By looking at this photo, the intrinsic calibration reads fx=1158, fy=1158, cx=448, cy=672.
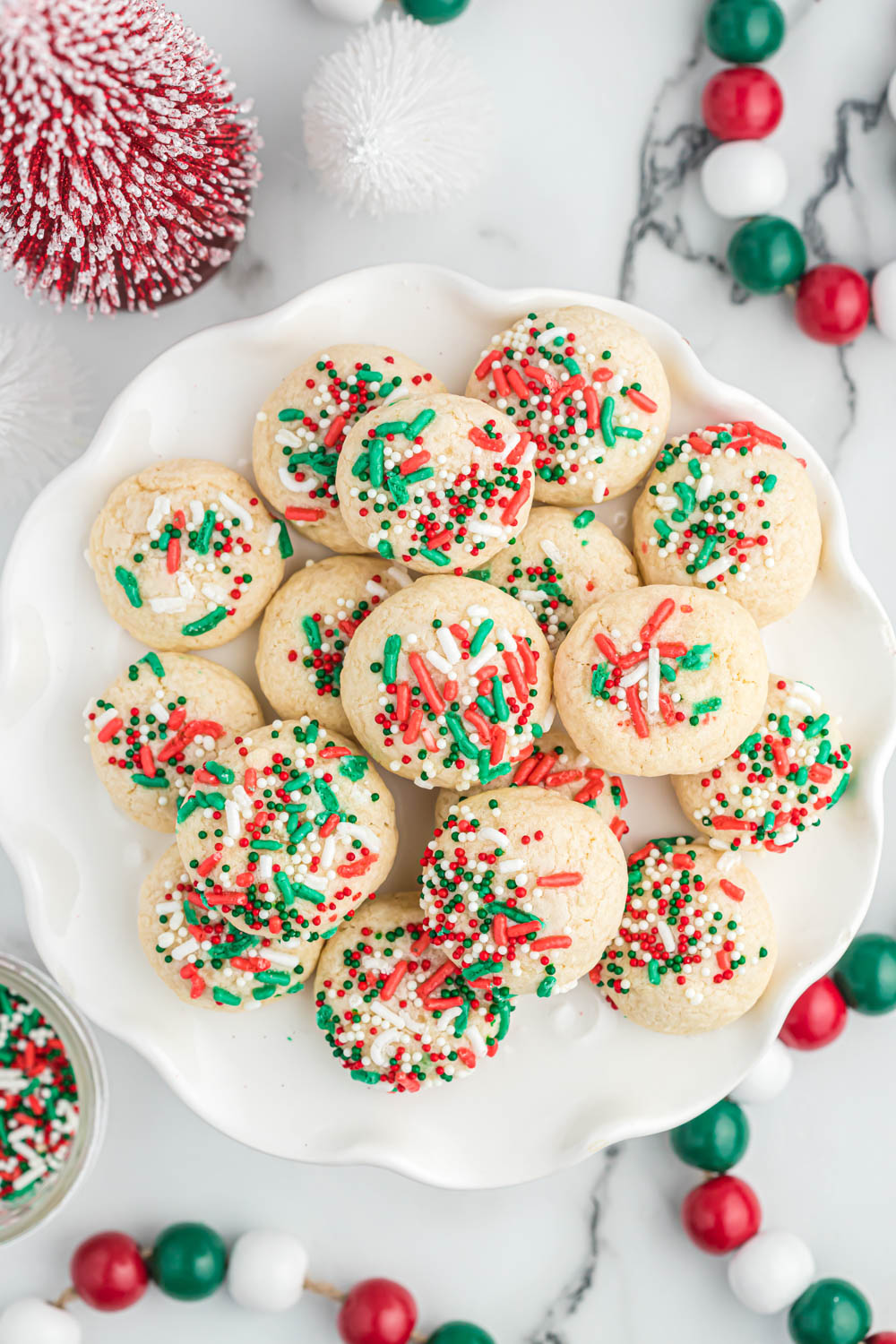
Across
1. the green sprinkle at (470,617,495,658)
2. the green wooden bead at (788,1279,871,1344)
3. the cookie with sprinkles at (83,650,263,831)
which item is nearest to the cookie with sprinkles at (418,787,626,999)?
the green sprinkle at (470,617,495,658)

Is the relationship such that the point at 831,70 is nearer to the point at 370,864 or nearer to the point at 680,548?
the point at 680,548

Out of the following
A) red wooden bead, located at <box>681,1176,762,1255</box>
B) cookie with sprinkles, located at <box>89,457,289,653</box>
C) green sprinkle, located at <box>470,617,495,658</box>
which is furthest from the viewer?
red wooden bead, located at <box>681,1176,762,1255</box>

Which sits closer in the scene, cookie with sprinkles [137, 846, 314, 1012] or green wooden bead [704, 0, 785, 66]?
cookie with sprinkles [137, 846, 314, 1012]

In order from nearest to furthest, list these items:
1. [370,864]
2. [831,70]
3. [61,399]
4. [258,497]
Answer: [370,864]
[258,497]
[61,399]
[831,70]

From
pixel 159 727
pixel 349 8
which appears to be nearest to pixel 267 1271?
pixel 159 727

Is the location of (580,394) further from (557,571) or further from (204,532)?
(204,532)

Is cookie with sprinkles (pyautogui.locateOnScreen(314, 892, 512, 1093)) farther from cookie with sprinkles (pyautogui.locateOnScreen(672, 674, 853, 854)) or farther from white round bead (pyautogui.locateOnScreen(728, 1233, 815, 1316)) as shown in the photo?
white round bead (pyautogui.locateOnScreen(728, 1233, 815, 1316))

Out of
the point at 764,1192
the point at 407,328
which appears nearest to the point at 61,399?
the point at 407,328
